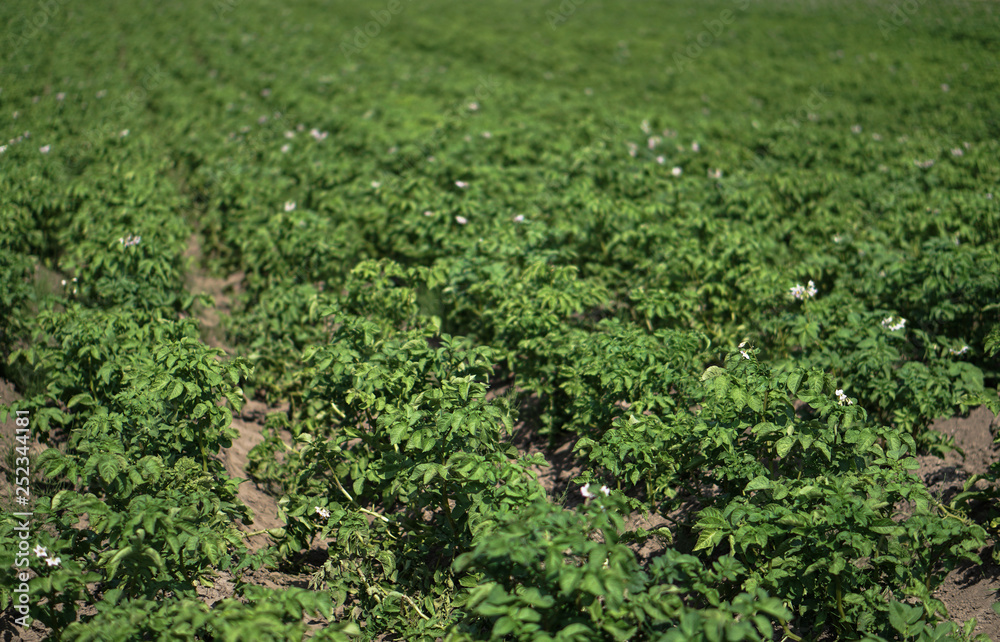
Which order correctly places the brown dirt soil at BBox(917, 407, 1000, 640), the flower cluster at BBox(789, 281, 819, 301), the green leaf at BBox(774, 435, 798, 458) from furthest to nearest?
the flower cluster at BBox(789, 281, 819, 301)
the brown dirt soil at BBox(917, 407, 1000, 640)
the green leaf at BBox(774, 435, 798, 458)

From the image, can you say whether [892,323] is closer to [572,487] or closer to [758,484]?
[758,484]

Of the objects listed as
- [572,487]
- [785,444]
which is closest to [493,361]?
[572,487]

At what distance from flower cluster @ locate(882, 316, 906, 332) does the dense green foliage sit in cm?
3

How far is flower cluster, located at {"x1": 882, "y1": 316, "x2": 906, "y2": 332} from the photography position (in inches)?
165

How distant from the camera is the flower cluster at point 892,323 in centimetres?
419

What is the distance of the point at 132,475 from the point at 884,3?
80.7 feet

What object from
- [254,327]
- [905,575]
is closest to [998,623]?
[905,575]

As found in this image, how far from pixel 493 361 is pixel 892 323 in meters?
2.52

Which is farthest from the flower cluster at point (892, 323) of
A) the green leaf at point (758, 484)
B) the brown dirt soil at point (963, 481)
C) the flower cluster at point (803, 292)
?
the green leaf at point (758, 484)

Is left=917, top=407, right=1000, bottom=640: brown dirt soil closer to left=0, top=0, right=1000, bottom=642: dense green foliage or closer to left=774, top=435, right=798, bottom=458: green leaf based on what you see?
left=0, top=0, right=1000, bottom=642: dense green foliage

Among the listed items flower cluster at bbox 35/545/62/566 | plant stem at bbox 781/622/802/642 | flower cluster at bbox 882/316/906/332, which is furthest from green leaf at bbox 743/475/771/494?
flower cluster at bbox 35/545/62/566

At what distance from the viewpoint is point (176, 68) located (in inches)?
475

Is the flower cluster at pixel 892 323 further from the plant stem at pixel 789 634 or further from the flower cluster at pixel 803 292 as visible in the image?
the plant stem at pixel 789 634

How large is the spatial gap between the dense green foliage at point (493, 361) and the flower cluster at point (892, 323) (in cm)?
3
